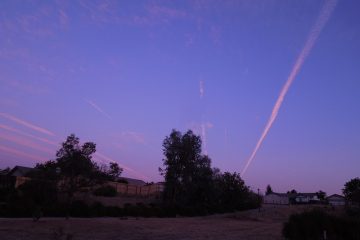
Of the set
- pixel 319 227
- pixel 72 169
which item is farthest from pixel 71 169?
pixel 319 227

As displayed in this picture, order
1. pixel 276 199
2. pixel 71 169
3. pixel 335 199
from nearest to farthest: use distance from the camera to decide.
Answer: pixel 71 169 < pixel 335 199 < pixel 276 199

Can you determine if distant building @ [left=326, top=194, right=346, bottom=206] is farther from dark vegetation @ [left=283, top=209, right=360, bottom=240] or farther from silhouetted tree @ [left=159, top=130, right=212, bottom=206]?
dark vegetation @ [left=283, top=209, right=360, bottom=240]

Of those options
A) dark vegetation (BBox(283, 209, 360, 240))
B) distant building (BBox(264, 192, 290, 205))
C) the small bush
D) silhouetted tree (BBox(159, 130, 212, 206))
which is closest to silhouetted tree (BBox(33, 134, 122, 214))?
the small bush

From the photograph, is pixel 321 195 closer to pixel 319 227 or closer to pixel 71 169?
pixel 71 169

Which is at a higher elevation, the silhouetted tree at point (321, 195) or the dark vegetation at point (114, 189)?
the silhouetted tree at point (321, 195)

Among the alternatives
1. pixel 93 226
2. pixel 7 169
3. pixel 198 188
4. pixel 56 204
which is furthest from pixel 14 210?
pixel 7 169

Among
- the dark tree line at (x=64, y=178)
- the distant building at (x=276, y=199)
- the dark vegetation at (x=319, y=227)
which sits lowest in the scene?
the dark vegetation at (x=319, y=227)

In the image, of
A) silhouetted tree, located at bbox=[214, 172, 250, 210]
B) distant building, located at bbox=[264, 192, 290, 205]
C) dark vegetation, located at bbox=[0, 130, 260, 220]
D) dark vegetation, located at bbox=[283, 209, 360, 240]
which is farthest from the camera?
distant building, located at bbox=[264, 192, 290, 205]

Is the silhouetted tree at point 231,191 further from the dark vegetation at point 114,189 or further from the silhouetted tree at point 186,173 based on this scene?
the silhouetted tree at point 186,173

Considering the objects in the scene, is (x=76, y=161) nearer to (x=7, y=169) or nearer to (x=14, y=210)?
(x=14, y=210)

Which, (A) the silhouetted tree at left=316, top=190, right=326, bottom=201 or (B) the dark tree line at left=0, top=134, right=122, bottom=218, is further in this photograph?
(A) the silhouetted tree at left=316, top=190, right=326, bottom=201

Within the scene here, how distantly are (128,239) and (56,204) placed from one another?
70.7ft

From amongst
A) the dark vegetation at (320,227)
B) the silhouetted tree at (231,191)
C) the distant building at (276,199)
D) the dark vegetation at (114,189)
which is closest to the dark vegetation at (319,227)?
the dark vegetation at (320,227)

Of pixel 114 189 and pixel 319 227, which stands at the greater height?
pixel 114 189
